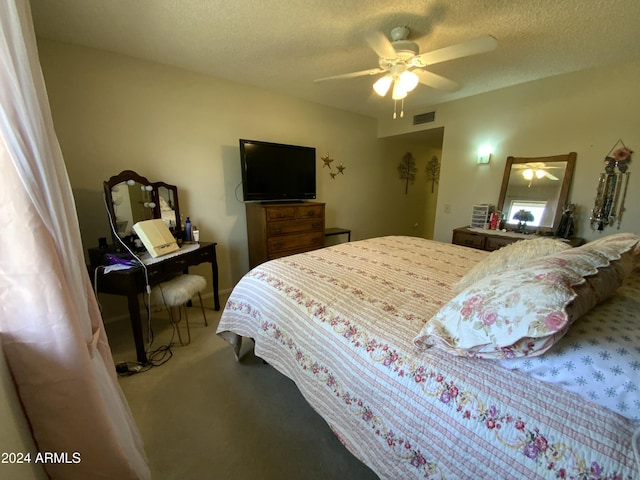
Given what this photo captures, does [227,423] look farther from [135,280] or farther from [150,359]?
[135,280]

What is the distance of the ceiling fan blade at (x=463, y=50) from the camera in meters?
1.46

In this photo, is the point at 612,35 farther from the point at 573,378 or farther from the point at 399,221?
the point at 399,221

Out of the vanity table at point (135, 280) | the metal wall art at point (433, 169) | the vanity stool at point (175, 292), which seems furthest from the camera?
the metal wall art at point (433, 169)

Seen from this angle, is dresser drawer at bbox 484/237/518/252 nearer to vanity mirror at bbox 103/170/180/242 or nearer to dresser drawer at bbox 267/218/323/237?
dresser drawer at bbox 267/218/323/237

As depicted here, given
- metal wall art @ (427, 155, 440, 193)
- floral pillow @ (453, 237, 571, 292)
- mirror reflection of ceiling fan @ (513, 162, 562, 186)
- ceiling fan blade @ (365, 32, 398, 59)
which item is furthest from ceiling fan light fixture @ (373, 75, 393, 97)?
metal wall art @ (427, 155, 440, 193)

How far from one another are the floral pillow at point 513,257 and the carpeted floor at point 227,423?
1038 mm

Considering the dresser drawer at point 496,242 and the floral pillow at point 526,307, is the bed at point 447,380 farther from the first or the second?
the dresser drawer at point 496,242

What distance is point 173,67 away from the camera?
248cm

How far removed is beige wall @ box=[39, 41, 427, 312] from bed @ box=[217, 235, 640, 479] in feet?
6.17

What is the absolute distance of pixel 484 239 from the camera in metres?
2.87

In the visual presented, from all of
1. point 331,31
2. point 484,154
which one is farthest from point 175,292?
point 484,154

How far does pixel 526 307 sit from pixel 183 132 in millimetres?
3002

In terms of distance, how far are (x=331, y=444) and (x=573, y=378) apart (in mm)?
1120

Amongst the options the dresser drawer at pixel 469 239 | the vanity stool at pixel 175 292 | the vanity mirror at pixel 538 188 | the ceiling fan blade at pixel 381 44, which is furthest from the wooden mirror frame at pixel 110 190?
the vanity mirror at pixel 538 188
